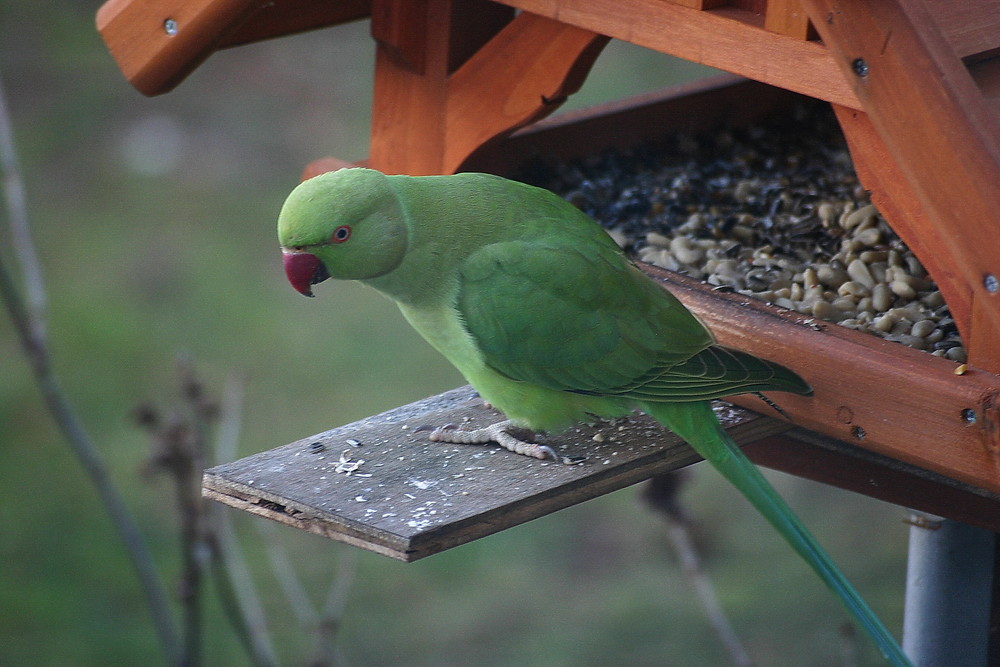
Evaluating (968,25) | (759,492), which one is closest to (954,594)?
(759,492)

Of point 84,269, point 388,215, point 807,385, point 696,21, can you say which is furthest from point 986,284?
point 84,269

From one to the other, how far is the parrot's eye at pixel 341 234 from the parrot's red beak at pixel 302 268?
51 millimetres

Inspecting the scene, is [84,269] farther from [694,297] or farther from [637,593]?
[694,297]

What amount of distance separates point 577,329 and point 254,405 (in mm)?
4266

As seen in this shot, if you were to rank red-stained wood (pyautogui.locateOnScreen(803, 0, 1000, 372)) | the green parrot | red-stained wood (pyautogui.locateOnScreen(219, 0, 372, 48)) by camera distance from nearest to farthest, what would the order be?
red-stained wood (pyautogui.locateOnScreen(803, 0, 1000, 372)), the green parrot, red-stained wood (pyautogui.locateOnScreen(219, 0, 372, 48))

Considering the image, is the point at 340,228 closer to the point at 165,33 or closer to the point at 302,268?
the point at 302,268

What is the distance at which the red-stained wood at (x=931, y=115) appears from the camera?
1793mm

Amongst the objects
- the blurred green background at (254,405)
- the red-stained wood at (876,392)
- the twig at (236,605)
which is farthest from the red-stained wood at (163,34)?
the blurred green background at (254,405)

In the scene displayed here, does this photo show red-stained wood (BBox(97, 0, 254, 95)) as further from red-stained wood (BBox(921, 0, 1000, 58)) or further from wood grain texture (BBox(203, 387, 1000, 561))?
red-stained wood (BBox(921, 0, 1000, 58))

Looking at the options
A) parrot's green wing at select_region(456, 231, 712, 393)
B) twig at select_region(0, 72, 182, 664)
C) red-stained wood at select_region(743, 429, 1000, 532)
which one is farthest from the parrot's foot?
twig at select_region(0, 72, 182, 664)

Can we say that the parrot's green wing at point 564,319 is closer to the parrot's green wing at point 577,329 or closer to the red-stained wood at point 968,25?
the parrot's green wing at point 577,329

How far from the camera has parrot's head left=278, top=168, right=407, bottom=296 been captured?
2.20 metres

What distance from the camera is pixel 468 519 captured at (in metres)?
2.08

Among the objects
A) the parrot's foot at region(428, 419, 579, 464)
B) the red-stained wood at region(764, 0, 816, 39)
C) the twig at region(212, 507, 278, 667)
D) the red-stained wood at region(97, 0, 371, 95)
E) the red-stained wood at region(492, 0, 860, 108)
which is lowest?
the twig at region(212, 507, 278, 667)
